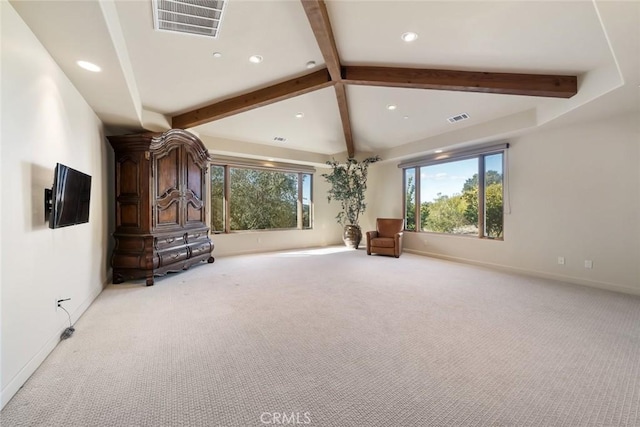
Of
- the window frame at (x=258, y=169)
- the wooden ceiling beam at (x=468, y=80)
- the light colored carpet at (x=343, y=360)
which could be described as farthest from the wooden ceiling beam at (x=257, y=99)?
the light colored carpet at (x=343, y=360)

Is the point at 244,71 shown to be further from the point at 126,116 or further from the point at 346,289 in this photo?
the point at 346,289

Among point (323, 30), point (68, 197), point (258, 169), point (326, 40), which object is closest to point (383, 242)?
point (258, 169)

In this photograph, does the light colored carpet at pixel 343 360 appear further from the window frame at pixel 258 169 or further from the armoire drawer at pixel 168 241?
the window frame at pixel 258 169

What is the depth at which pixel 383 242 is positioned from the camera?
5.95 metres

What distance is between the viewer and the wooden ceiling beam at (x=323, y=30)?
2344mm

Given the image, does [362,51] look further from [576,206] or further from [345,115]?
[576,206]

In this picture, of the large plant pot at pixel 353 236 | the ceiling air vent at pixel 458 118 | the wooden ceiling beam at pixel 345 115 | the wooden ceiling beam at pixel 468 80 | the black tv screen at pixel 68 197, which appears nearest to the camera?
the black tv screen at pixel 68 197

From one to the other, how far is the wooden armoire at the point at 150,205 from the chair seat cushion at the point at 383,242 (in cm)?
377

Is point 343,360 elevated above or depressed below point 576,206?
below

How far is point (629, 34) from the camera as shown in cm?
203

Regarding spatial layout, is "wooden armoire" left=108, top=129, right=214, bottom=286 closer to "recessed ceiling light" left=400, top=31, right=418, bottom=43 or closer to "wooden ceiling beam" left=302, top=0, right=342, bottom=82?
"wooden ceiling beam" left=302, top=0, right=342, bottom=82

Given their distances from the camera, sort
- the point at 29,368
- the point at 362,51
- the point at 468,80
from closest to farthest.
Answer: the point at 29,368, the point at 362,51, the point at 468,80

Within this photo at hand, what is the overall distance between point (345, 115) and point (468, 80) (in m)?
2.12

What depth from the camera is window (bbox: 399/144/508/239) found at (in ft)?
16.6
